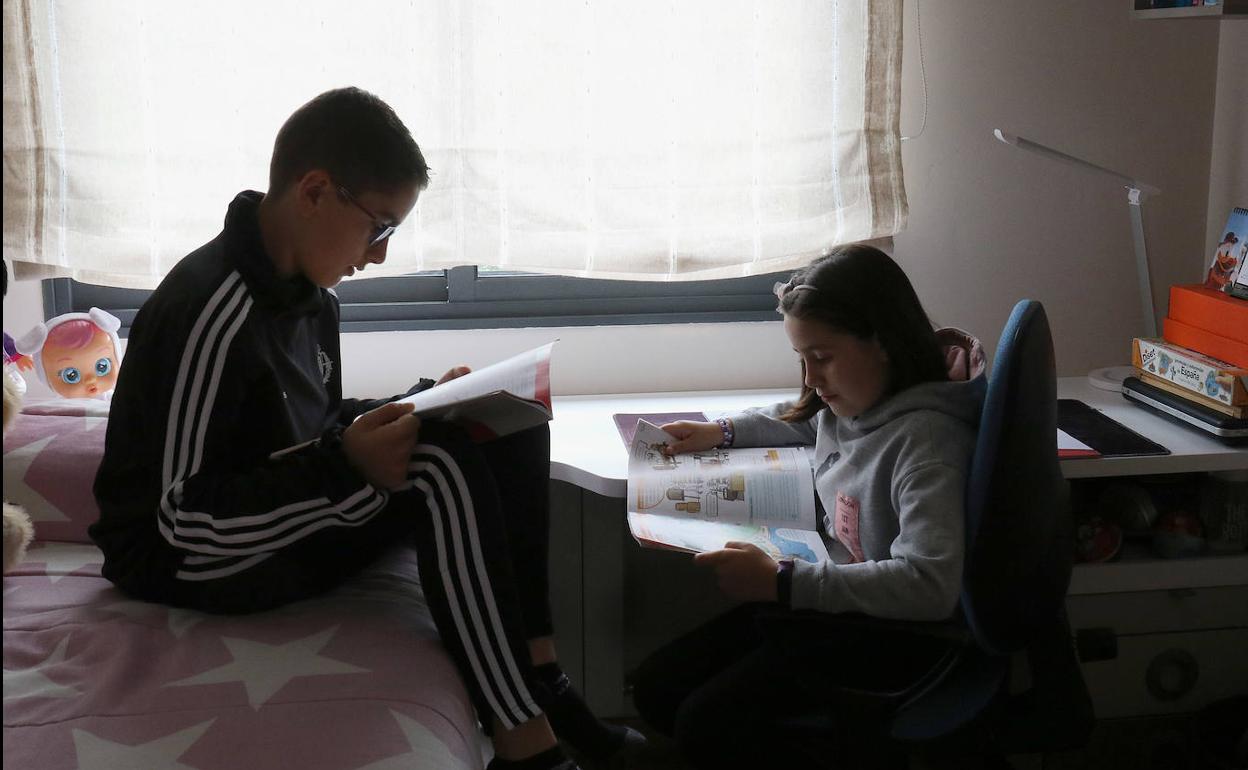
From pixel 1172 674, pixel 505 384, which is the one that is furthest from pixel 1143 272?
pixel 505 384

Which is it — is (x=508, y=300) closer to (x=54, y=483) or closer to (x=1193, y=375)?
(x=54, y=483)

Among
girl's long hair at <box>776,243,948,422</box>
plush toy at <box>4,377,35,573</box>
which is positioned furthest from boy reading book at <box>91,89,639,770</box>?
girl's long hair at <box>776,243,948,422</box>

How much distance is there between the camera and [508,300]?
2377mm

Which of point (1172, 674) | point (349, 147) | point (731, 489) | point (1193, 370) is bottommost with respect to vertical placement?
point (1172, 674)

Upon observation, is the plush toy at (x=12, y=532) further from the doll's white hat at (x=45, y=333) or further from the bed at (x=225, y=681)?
the doll's white hat at (x=45, y=333)

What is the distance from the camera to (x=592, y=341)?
2.35 meters

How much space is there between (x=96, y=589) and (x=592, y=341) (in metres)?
1.08

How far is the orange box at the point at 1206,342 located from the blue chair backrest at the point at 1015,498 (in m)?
0.73

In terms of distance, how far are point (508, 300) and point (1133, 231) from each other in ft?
3.99

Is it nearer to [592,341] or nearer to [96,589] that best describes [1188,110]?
[592,341]

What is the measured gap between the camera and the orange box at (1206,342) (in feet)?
6.31

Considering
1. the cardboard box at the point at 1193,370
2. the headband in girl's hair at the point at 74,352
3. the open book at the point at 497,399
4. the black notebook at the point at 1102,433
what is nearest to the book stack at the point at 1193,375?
the cardboard box at the point at 1193,370

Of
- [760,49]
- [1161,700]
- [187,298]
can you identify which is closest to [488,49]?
[760,49]

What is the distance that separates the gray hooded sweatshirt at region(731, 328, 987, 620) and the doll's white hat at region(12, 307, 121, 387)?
1.28 meters
